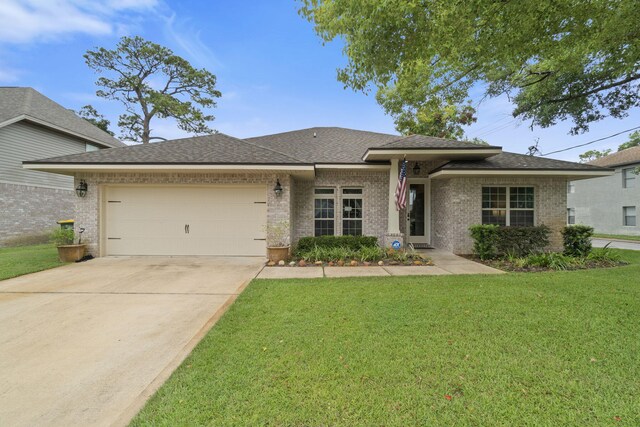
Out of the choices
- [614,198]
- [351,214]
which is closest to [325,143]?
[351,214]

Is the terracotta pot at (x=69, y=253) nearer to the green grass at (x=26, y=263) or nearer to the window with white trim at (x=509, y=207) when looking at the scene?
the green grass at (x=26, y=263)

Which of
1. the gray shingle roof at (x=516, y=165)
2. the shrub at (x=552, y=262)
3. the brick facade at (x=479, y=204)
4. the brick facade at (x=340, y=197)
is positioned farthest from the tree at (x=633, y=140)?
the brick facade at (x=340, y=197)

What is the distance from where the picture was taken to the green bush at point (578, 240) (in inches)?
337

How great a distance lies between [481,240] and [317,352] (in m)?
7.23

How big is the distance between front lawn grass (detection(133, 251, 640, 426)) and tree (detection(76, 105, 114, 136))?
95.7 feet

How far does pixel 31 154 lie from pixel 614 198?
3731cm

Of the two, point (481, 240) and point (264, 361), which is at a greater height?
point (481, 240)

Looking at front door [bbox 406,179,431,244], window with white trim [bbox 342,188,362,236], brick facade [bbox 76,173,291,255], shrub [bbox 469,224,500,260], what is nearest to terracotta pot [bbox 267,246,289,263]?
brick facade [bbox 76,173,291,255]

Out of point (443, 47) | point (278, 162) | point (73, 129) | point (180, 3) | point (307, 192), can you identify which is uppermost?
point (180, 3)

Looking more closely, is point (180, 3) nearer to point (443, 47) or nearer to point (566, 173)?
point (443, 47)

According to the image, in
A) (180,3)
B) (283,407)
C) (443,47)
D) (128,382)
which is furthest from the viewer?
(180,3)

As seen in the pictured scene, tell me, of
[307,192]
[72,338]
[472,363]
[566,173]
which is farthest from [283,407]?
[566,173]

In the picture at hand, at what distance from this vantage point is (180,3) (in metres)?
9.55

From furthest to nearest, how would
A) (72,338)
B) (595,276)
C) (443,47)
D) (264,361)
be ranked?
(595,276), (443,47), (72,338), (264,361)
